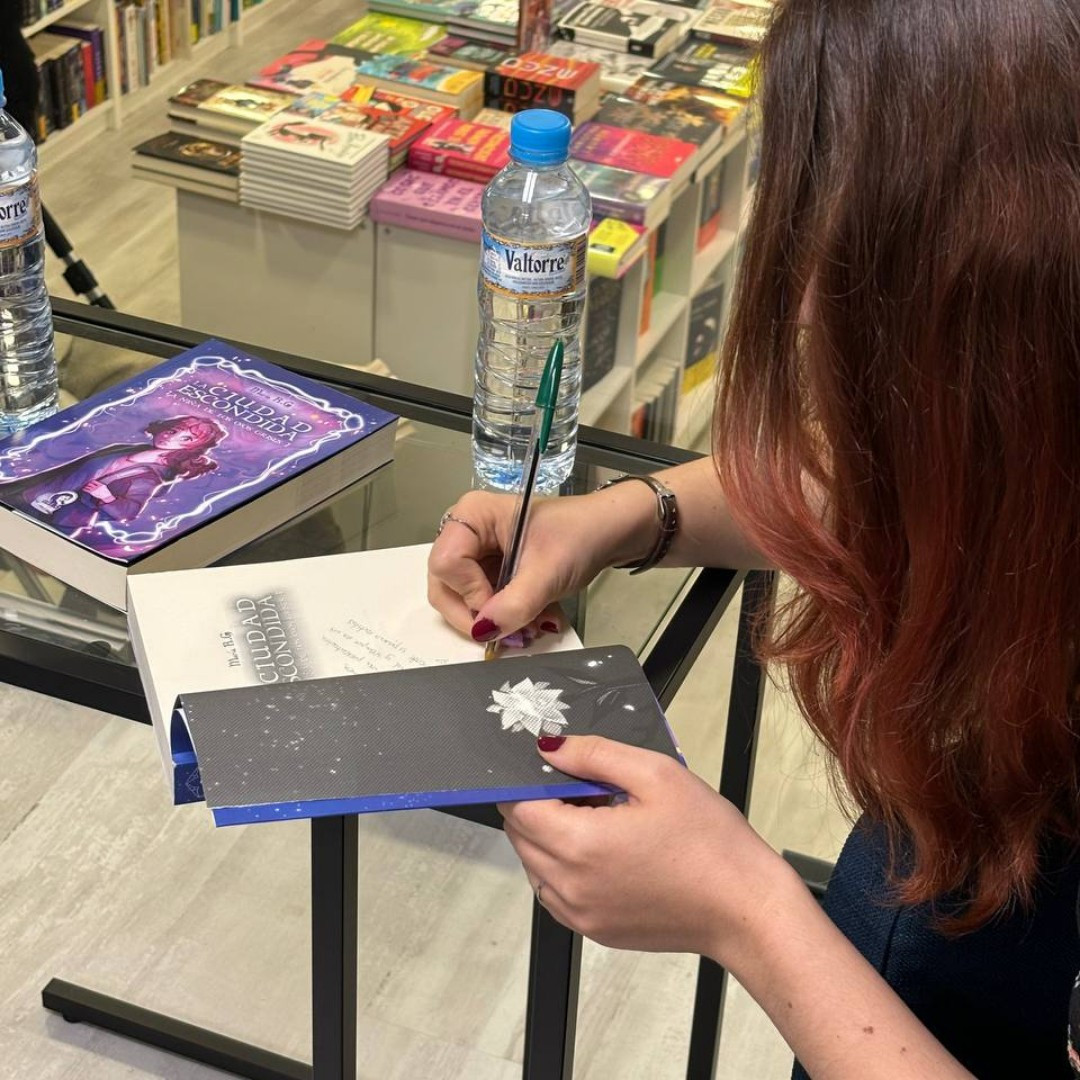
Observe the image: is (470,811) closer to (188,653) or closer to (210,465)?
(188,653)

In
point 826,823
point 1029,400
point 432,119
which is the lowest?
point 826,823

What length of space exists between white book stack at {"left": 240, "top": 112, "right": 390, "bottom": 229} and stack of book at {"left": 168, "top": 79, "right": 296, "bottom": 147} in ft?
0.36

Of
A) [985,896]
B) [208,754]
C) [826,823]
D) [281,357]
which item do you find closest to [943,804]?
[985,896]

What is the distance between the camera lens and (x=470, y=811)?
2.99 ft

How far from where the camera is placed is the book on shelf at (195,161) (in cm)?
259

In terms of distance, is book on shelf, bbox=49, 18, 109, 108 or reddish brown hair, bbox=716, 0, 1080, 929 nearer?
reddish brown hair, bbox=716, 0, 1080, 929

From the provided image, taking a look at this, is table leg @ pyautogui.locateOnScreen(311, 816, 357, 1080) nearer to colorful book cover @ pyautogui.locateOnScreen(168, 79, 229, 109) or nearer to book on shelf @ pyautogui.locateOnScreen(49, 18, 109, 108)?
colorful book cover @ pyautogui.locateOnScreen(168, 79, 229, 109)

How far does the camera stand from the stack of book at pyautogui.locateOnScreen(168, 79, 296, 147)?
8.73ft

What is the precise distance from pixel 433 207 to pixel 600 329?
0.40 m

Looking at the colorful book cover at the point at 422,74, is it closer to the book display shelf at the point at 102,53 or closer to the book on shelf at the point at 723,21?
the book on shelf at the point at 723,21

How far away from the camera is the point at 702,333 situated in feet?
10.4

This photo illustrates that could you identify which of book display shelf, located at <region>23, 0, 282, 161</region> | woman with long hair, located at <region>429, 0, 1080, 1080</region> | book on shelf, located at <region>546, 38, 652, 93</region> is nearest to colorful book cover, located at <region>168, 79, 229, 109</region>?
book on shelf, located at <region>546, 38, 652, 93</region>

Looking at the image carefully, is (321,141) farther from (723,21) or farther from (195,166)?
(723,21)

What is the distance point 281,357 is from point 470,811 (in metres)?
0.53
